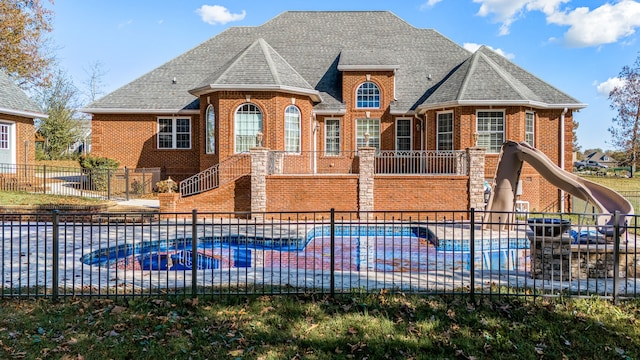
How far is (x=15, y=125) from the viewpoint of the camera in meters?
21.6

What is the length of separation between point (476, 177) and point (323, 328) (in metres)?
11.6

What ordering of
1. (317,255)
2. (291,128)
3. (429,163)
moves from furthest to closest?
(429,163)
(291,128)
(317,255)

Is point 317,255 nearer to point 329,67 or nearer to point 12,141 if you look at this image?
point 329,67

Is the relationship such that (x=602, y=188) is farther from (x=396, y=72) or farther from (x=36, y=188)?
(x=36, y=188)

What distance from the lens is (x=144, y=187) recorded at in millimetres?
20953

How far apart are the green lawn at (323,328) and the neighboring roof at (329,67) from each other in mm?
12854

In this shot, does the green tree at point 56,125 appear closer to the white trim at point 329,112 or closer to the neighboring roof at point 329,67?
the neighboring roof at point 329,67

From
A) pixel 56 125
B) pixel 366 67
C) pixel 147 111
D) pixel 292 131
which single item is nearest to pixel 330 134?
pixel 366 67

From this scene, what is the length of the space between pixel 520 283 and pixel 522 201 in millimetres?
11512

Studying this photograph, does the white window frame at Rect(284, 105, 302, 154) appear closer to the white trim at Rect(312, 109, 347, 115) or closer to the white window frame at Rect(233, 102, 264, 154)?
the white window frame at Rect(233, 102, 264, 154)

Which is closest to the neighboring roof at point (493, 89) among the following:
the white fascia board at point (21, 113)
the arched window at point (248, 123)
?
the arched window at point (248, 123)

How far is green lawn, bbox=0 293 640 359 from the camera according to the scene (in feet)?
16.7

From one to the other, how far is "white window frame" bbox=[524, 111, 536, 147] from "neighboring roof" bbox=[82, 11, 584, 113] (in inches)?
28.8

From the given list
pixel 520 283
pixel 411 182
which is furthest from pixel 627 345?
pixel 411 182
